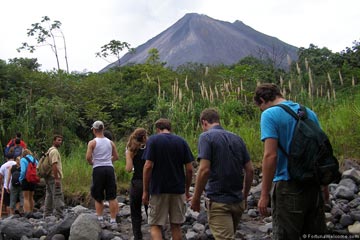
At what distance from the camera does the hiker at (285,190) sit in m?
3.19

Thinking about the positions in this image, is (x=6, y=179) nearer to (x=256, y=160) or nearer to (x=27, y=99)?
(x=256, y=160)

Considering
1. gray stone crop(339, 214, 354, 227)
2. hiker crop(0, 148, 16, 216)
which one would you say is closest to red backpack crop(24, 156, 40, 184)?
hiker crop(0, 148, 16, 216)

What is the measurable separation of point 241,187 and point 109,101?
14.6 meters

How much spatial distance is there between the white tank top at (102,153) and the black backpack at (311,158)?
4.09 meters

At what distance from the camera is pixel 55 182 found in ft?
25.7

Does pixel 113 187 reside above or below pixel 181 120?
below

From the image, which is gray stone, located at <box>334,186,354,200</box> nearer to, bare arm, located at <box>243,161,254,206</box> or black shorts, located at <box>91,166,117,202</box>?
bare arm, located at <box>243,161,254,206</box>

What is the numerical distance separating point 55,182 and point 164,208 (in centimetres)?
366

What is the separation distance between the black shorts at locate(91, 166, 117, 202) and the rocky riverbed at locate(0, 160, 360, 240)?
39 centimetres

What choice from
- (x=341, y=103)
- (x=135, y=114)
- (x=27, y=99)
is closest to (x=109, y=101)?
(x=135, y=114)

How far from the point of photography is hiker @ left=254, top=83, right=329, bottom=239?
3.19 m

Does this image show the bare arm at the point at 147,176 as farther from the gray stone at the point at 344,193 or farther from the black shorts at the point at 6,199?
the black shorts at the point at 6,199

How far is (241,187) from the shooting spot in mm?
4102

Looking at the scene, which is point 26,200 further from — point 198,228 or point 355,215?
point 355,215
